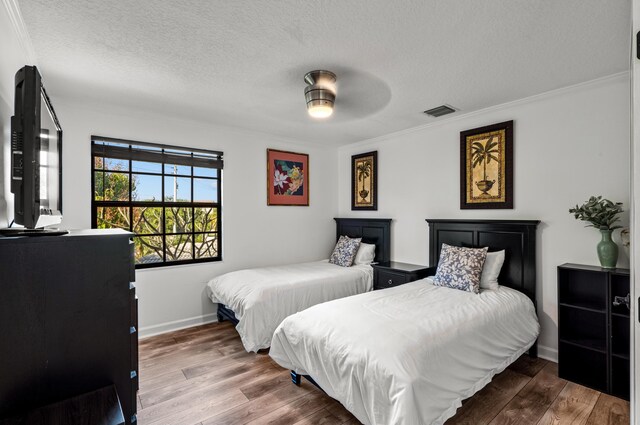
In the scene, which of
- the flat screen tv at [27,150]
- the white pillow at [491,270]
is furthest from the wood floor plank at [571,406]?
the flat screen tv at [27,150]

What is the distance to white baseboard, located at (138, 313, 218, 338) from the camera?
11.3ft

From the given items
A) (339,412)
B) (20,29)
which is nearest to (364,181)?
(339,412)

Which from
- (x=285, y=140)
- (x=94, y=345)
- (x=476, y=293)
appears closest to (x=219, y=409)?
(x=94, y=345)

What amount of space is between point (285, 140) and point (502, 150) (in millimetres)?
2779

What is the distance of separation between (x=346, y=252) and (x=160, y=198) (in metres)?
2.44

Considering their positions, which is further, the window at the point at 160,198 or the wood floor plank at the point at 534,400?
the window at the point at 160,198

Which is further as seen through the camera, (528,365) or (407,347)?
(528,365)

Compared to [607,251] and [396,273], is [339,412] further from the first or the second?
[607,251]

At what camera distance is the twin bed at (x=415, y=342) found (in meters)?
1.67

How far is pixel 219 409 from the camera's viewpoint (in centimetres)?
219

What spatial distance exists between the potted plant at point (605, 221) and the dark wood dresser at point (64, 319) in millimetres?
3246

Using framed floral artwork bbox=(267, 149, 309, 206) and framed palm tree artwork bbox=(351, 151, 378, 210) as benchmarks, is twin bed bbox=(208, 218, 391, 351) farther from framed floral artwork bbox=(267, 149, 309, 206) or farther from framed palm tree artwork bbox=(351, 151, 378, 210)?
framed floral artwork bbox=(267, 149, 309, 206)

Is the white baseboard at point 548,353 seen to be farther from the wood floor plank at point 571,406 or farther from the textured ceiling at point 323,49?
the textured ceiling at point 323,49

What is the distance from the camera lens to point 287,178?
15.1ft
